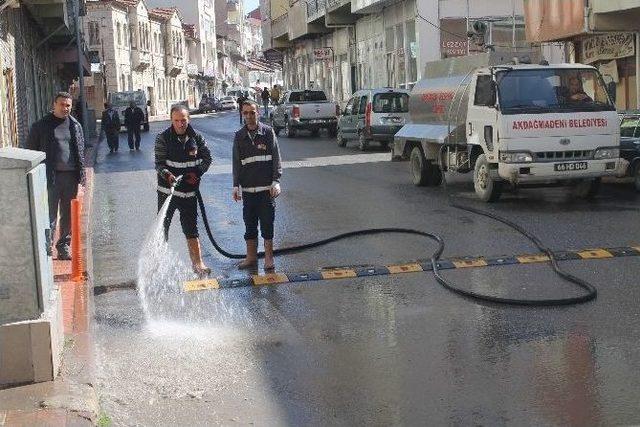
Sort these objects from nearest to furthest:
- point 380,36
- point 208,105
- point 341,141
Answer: point 341,141, point 380,36, point 208,105

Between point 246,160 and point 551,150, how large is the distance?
226 inches

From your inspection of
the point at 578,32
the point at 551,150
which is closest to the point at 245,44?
the point at 578,32

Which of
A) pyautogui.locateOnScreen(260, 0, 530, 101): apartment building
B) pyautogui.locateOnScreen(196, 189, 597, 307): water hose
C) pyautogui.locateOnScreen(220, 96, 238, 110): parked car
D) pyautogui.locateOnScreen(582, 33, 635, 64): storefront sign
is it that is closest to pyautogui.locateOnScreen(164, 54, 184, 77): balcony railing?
pyautogui.locateOnScreen(220, 96, 238, 110): parked car

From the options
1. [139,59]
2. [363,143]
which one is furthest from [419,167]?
[139,59]

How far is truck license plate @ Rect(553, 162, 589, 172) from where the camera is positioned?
548 inches

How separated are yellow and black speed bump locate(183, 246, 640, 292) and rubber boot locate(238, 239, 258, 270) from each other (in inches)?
21.3

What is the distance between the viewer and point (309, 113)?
125 ft

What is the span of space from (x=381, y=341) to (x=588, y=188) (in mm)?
8898

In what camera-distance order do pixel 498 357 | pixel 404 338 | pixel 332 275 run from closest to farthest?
1. pixel 498 357
2. pixel 404 338
3. pixel 332 275

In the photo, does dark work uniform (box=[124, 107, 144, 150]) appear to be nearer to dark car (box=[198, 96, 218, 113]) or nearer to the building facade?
the building facade

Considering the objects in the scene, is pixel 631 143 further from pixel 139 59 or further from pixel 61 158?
pixel 139 59

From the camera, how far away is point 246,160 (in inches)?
391

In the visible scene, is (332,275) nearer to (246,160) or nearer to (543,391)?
(246,160)

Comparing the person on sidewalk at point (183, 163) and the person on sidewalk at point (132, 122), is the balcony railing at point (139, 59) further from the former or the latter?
the person on sidewalk at point (183, 163)
